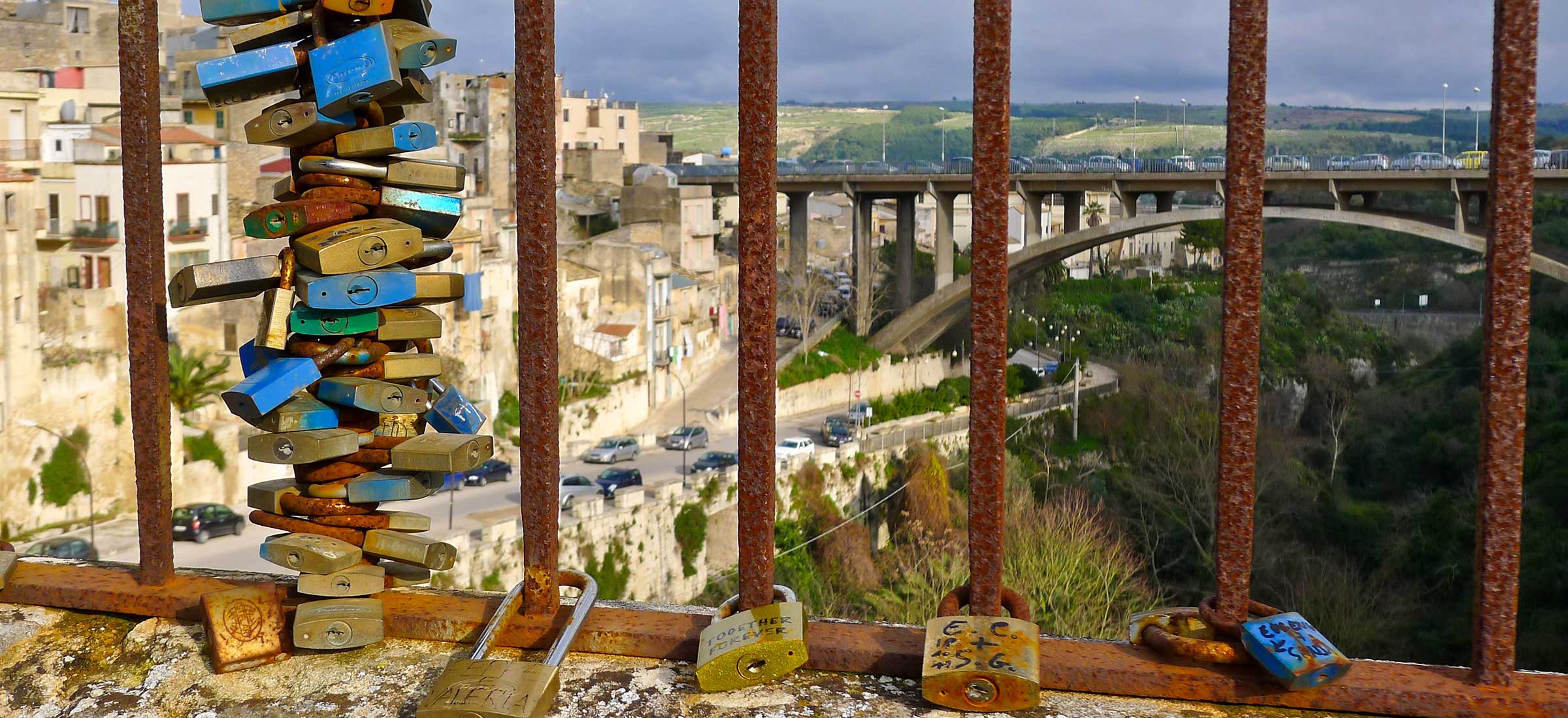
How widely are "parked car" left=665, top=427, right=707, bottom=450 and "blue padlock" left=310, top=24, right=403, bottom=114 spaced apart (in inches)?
867

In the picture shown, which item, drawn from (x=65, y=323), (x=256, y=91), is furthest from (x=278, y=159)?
(x=256, y=91)

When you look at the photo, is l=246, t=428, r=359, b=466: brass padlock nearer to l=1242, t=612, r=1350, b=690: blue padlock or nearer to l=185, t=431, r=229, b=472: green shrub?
l=1242, t=612, r=1350, b=690: blue padlock

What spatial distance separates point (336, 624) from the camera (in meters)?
2.09

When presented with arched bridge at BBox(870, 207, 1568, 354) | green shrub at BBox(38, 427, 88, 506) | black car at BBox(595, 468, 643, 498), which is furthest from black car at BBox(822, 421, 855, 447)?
green shrub at BBox(38, 427, 88, 506)

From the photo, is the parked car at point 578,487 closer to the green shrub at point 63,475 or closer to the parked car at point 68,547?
the green shrub at point 63,475

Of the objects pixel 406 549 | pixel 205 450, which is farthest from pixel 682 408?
pixel 406 549

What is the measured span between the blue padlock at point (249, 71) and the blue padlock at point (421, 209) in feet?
0.69

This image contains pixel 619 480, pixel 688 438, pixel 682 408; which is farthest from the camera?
pixel 682 408

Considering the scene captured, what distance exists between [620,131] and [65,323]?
34984 millimetres

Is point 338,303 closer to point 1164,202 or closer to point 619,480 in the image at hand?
point 619,480

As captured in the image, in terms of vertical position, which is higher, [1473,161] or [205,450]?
[1473,161]

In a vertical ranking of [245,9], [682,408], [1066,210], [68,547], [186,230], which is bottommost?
[682,408]

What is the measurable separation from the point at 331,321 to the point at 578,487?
745 inches

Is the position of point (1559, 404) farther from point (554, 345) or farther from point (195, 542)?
point (554, 345)
